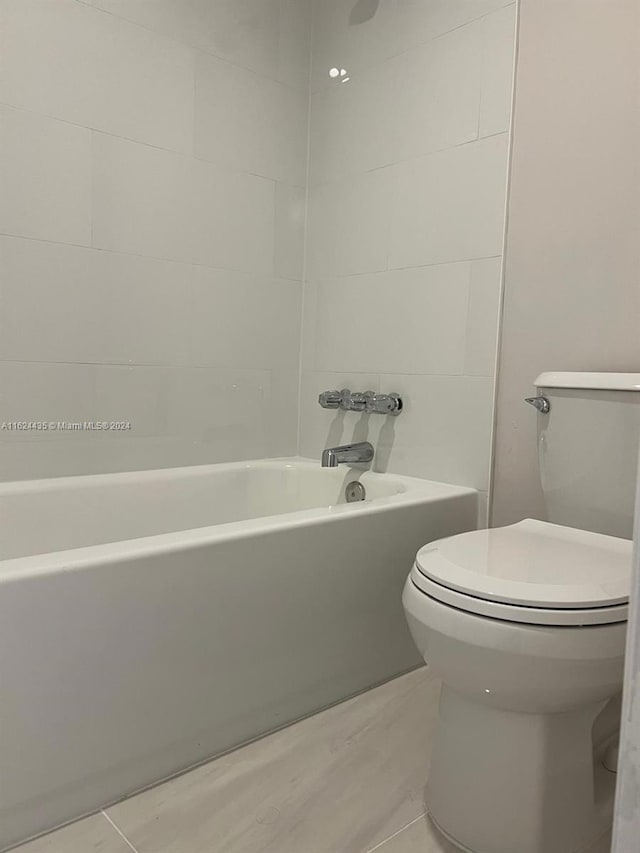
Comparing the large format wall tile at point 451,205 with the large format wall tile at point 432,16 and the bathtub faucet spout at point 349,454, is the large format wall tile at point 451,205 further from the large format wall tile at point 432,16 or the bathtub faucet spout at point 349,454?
the bathtub faucet spout at point 349,454

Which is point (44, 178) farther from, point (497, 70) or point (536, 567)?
point (536, 567)

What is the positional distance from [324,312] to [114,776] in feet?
4.98

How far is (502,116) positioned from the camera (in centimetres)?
171

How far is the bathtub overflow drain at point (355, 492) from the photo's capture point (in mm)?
1979

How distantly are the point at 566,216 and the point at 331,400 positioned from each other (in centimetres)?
87

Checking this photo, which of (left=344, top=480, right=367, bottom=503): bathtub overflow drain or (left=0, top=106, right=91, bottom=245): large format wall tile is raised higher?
(left=0, top=106, right=91, bottom=245): large format wall tile

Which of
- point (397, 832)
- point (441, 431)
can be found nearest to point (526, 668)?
point (397, 832)

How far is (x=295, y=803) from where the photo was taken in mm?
1183

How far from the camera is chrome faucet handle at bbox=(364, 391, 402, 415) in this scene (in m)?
1.97

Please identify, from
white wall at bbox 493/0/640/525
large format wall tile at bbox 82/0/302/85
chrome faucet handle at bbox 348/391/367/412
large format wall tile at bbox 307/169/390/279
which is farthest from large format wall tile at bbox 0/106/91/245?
white wall at bbox 493/0/640/525

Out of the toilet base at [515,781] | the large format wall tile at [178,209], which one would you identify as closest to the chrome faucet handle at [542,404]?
the toilet base at [515,781]

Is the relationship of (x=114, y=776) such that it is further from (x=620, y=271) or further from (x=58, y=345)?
(x=620, y=271)

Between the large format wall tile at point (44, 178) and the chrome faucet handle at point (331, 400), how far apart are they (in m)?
0.84

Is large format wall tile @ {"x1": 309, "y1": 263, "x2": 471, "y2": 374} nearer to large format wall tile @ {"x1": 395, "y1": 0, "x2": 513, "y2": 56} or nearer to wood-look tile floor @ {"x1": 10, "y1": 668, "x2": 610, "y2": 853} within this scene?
large format wall tile @ {"x1": 395, "y1": 0, "x2": 513, "y2": 56}
